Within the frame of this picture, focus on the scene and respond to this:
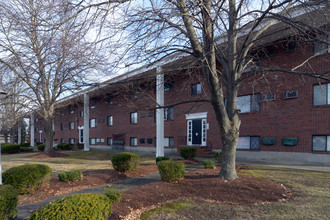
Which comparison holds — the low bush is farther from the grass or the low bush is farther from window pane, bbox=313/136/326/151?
the grass

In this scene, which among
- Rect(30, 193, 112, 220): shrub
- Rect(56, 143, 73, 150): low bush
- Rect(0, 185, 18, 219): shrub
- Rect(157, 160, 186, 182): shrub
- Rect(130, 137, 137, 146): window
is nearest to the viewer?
Rect(30, 193, 112, 220): shrub

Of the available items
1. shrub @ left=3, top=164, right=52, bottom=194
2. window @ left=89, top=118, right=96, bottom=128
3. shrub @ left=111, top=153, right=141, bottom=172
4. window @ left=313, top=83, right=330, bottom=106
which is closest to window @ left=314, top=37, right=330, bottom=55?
window @ left=313, top=83, right=330, bottom=106

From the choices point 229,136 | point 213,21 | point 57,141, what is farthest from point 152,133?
point 57,141

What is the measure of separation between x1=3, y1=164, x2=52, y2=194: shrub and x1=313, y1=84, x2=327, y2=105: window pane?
14367 millimetres

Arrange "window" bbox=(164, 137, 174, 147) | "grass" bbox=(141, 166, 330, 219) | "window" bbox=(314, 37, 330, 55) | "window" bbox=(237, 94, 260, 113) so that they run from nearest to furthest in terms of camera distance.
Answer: "grass" bbox=(141, 166, 330, 219)
"window" bbox=(314, 37, 330, 55)
"window" bbox=(237, 94, 260, 113)
"window" bbox=(164, 137, 174, 147)

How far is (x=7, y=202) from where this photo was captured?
407 cm

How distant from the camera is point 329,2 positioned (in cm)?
Answer: 587

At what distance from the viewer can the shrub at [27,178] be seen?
684cm

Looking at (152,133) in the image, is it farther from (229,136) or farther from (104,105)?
(229,136)

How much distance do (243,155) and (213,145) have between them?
2.62 metres

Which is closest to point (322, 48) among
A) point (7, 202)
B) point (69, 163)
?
point (7, 202)

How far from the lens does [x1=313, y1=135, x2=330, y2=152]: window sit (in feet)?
42.5

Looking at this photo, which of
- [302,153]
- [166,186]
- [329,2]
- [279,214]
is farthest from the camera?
[302,153]

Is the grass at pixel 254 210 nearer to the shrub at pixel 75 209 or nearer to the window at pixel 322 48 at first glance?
the shrub at pixel 75 209
